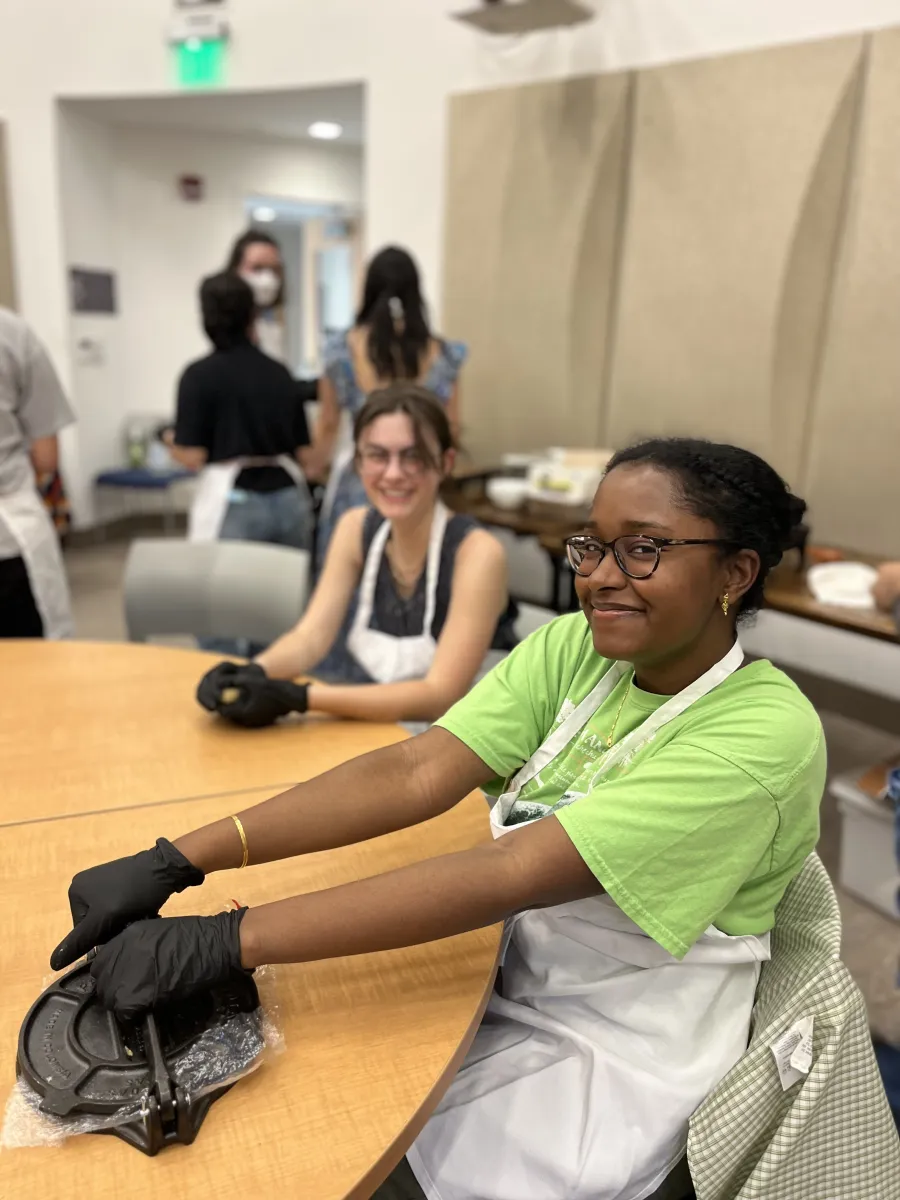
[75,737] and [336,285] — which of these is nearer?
[75,737]

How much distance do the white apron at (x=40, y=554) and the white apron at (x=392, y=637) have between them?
1.04 metres

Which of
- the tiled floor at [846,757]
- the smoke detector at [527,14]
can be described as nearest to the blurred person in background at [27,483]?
the tiled floor at [846,757]

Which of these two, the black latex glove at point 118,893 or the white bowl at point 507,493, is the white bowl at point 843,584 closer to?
the white bowl at point 507,493

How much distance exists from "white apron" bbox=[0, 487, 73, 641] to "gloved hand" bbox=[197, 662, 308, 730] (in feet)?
3.87

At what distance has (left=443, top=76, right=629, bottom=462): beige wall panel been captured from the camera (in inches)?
140

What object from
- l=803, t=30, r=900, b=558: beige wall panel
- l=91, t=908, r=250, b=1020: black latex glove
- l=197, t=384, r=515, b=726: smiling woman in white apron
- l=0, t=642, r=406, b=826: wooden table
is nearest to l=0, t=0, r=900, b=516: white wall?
l=803, t=30, r=900, b=558: beige wall panel

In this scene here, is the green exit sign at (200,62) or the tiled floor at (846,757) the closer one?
the tiled floor at (846,757)

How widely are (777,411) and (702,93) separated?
1160 millimetres

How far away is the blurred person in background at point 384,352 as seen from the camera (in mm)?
2783

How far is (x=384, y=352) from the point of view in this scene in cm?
278

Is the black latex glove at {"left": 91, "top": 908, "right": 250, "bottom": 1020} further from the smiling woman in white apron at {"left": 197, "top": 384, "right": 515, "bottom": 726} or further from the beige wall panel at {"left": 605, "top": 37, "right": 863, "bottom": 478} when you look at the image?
the beige wall panel at {"left": 605, "top": 37, "right": 863, "bottom": 478}

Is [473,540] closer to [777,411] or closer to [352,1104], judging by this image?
[352,1104]

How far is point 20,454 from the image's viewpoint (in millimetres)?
2420

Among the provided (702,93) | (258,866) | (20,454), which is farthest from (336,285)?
(258,866)
